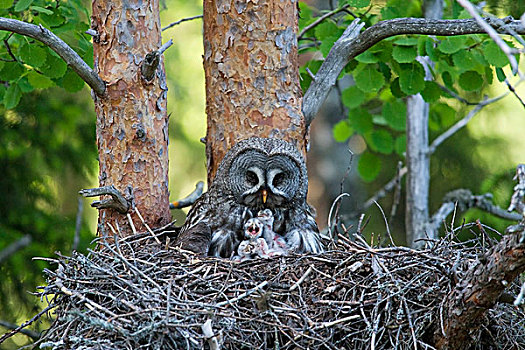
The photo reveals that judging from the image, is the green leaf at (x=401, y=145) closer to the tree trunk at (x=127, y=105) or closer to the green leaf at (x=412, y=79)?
the green leaf at (x=412, y=79)

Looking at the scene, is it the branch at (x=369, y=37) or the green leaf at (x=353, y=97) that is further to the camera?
the green leaf at (x=353, y=97)

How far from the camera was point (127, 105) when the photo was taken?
378 centimetres

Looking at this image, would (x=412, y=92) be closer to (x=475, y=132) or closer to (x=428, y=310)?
(x=428, y=310)

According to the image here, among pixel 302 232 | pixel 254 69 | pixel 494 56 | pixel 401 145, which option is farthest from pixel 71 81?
pixel 401 145

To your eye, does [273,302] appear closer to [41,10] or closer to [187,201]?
[187,201]

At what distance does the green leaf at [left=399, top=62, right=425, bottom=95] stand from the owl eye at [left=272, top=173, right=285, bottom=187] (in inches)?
38.8

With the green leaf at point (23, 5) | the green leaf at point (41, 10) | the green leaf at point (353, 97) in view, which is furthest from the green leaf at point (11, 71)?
the green leaf at point (353, 97)

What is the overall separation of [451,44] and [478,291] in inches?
79.0

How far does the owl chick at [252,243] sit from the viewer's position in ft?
12.4

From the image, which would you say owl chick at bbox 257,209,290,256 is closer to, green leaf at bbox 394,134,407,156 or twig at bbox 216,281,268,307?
twig at bbox 216,281,268,307

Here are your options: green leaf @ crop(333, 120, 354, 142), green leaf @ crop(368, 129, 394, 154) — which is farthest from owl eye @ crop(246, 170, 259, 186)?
green leaf @ crop(333, 120, 354, 142)

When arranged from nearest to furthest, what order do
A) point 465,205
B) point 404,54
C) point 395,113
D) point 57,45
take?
point 57,45, point 404,54, point 465,205, point 395,113

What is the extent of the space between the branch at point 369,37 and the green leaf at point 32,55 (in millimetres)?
1572

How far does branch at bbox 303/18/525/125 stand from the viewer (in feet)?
11.6
